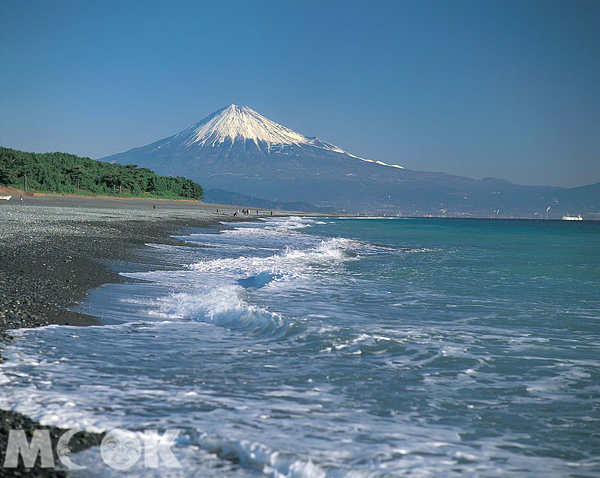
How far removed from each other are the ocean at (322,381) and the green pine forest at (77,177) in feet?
250

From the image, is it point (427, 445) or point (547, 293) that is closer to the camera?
point (427, 445)

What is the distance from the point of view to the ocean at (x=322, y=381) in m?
3.92

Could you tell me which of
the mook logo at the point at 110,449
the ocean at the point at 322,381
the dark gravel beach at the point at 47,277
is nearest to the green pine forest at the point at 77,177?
the dark gravel beach at the point at 47,277

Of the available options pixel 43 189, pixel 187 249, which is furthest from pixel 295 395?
pixel 43 189

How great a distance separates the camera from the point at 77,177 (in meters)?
86.1

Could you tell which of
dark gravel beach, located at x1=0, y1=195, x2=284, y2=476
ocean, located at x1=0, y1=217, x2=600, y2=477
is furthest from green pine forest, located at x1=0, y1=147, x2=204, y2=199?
ocean, located at x1=0, y1=217, x2=600, y2=477

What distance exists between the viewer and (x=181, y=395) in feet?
16.0

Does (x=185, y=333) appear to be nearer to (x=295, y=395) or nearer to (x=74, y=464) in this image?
(x=295, y=395)

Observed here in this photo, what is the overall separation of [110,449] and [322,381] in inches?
101

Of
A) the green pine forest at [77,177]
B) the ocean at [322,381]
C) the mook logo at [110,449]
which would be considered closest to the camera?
the mook logo at [110,449]

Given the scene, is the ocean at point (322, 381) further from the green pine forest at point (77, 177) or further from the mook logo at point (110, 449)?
the green pine forest at point (77, 177)

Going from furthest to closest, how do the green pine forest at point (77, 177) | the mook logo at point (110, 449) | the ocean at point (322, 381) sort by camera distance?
the green pine forest at point (77, 177) < the ocean at point (322, 381) < the mook logo at point (110, 449)

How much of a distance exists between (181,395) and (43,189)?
83.8 m

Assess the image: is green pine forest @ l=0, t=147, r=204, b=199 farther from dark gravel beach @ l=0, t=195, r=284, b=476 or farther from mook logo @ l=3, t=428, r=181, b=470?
mook logo @ l=3, t=428, r=181, b=470
